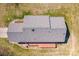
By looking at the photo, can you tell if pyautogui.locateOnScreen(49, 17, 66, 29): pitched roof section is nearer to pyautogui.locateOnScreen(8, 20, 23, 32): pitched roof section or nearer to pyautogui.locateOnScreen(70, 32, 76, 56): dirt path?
pyautogui.locateOnScreen(70, 32, 76, 56): dirt path

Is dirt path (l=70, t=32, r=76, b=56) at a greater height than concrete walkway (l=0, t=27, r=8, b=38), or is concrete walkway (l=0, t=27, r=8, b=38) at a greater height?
concrete walkway (l=0, t=27, r=8, b=38)

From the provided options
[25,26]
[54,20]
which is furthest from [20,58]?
[54,20]

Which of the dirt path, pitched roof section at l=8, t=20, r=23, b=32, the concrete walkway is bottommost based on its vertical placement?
the dirt path

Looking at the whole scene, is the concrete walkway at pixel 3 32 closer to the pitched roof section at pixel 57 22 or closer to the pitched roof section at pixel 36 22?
the pitched roof section at pixel 36 22

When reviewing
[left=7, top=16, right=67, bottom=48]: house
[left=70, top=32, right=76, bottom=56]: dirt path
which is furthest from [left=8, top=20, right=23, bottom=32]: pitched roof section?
[left=70, top=32, right=76, bottom=56]: dirt path

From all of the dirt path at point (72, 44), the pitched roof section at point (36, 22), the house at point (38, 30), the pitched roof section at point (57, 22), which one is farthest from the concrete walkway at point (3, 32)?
the dirt path at point (72, 44)

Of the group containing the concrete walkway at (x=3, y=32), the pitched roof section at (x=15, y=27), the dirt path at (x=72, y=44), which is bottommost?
the dirt path at (x=72, y=44)

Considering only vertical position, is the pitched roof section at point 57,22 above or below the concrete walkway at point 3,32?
above

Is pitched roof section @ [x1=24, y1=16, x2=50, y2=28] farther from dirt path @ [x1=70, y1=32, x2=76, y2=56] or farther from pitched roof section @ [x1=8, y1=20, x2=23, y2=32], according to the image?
dirt path @ [x1=70, y1=32, x2=76, y2=56]
